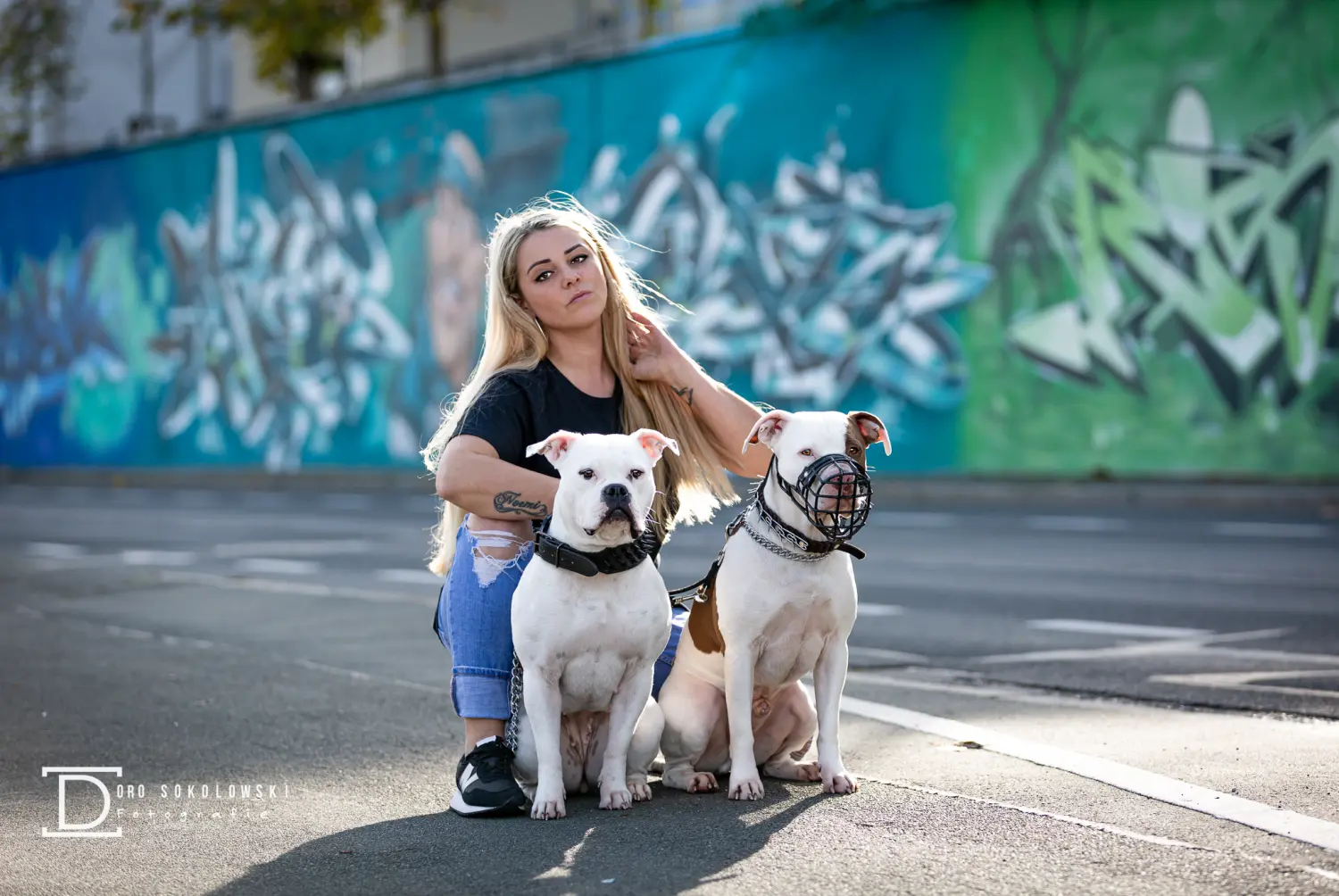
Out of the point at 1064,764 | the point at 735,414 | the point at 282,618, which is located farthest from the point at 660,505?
the point at 282,618

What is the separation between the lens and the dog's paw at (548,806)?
4441 millimetres

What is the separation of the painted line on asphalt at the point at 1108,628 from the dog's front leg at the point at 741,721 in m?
4.17

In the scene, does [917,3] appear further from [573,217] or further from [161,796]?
[161,796]

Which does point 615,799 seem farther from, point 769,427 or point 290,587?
point 290,587

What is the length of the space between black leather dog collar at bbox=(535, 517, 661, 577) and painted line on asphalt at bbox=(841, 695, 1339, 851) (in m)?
1.54

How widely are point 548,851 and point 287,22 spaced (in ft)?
108

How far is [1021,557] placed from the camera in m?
12.4

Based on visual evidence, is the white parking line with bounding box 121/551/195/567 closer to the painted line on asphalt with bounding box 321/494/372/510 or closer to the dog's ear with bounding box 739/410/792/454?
the painted line on asphalt with bounding box 321/494/372/510

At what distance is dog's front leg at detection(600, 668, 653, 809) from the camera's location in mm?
4500

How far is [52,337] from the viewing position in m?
35.7

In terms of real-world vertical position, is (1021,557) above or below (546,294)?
below

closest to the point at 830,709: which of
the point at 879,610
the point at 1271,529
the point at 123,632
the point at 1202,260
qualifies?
the point at 879,610

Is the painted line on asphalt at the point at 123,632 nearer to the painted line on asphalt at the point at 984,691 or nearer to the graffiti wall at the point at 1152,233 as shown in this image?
the painted line on asphalt at the point at 984,691

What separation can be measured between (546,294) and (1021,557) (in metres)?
8.01
